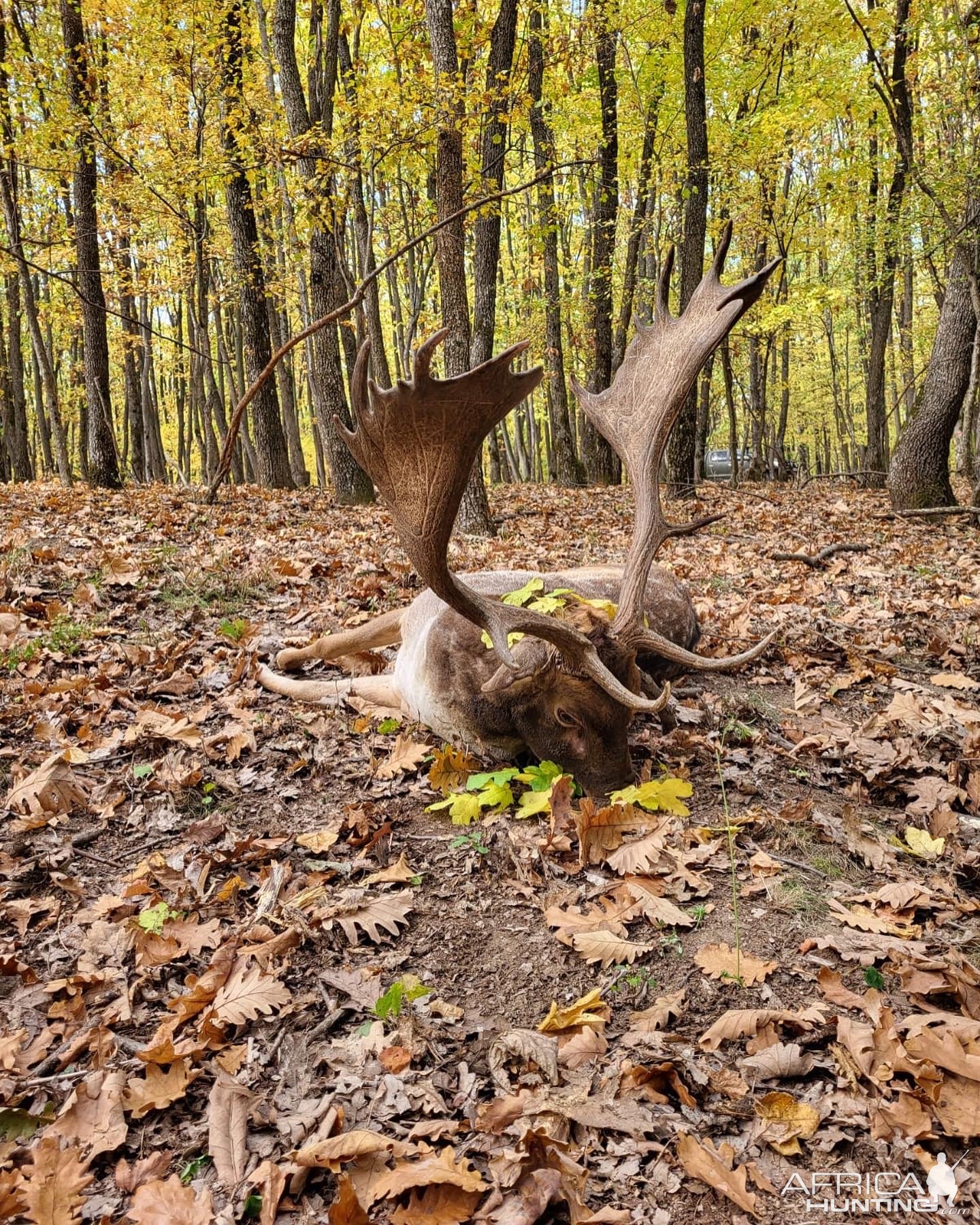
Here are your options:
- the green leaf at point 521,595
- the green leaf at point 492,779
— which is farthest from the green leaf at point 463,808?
the green leaf at point 521,595

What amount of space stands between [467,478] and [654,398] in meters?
1.75

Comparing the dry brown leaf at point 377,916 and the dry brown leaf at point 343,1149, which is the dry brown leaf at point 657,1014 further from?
the dry brown leaf at point 377,916

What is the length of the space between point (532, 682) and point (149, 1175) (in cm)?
214

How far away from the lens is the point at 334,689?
4738mm

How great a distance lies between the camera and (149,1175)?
1904 mm

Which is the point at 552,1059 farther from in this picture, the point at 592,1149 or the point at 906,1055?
the point at 906,1055

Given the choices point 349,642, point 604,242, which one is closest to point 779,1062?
point 349,642

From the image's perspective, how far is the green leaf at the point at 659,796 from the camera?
3.20 metres

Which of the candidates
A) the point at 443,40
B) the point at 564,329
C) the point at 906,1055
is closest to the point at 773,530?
the point at 443,40

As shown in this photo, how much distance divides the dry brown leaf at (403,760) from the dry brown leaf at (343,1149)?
78.6 inches

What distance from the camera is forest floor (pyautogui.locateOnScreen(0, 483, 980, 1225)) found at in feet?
6.07

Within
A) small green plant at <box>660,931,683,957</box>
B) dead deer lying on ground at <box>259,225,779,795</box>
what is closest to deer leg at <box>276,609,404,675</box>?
dead deer lying on ground at <box>259,225,779,795</box>

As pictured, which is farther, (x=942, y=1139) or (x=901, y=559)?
(x=901, y=559)
